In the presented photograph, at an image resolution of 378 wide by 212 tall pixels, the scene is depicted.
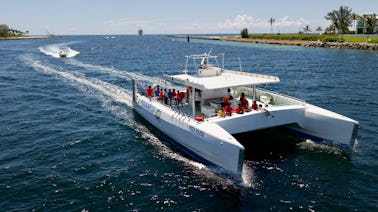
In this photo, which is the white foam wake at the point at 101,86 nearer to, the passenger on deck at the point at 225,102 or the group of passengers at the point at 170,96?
the group of passengers at the point at 170,96

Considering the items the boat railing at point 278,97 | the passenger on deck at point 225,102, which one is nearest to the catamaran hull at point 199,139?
the passenger on deck at point 225,102

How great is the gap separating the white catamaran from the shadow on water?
0.83 m

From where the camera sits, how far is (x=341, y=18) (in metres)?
88.6

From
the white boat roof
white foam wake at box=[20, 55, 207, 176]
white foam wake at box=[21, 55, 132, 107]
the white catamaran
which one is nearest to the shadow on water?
the white catamaran

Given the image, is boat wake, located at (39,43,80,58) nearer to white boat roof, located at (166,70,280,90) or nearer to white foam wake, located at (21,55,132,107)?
white foam wake, located at (21,55,132,107)

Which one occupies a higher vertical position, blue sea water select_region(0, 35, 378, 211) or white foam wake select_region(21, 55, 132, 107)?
white foam wake select_region(21, 55, 132, 107)

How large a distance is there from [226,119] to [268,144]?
369cm

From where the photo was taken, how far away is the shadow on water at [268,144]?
14727 millimetres

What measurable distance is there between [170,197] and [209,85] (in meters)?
5.63

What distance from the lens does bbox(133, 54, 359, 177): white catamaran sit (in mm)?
12547

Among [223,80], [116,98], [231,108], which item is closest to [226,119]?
[231,108]

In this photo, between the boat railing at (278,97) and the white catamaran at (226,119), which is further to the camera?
the boat railing at (278,97)

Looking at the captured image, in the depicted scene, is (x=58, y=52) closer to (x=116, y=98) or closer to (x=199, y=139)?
(x=116, y=98)

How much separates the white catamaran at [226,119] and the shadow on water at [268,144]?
0.83 metres
